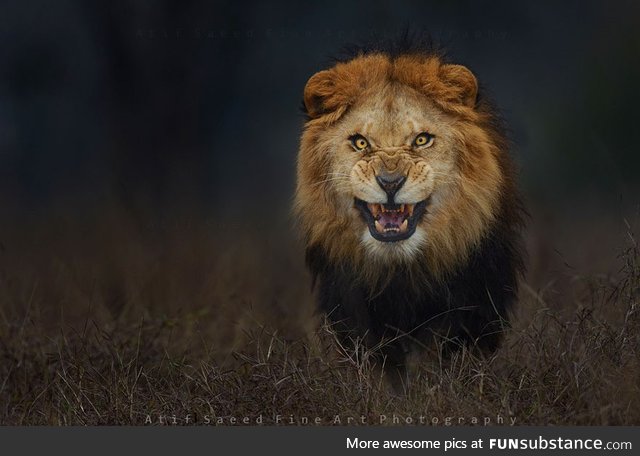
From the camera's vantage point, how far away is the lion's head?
4.47m

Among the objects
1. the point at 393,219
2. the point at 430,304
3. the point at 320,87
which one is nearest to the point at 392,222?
the point at 393,219

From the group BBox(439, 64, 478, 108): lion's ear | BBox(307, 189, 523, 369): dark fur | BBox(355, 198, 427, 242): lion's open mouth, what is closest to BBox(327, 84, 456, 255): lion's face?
BBox(355, 198, 427, 242): lion's open mouth

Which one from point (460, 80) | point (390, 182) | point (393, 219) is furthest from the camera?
point (460, 80)

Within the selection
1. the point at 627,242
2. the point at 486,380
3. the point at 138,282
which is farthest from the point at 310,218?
the point at 138,282

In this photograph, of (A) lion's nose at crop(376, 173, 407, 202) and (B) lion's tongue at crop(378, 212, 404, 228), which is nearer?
(A) lion's nose at crop(376, 173, 407, 202)

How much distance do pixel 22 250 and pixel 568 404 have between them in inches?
156

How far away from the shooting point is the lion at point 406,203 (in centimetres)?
450

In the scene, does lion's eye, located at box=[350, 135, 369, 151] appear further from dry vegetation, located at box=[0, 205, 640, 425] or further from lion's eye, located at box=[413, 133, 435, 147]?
dry vegetation, located at box=[0, 205, 640, 425]

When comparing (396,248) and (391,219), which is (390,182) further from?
(396,248)

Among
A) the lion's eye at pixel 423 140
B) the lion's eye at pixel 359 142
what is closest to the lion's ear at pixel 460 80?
the lion's eye at pixel 423 140

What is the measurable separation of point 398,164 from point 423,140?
0.19m

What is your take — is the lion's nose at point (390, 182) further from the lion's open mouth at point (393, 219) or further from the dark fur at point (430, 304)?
the dark fur at point (430, 304)

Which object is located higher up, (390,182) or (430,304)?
(390,182)

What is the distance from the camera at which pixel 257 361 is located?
4473 millimetres
